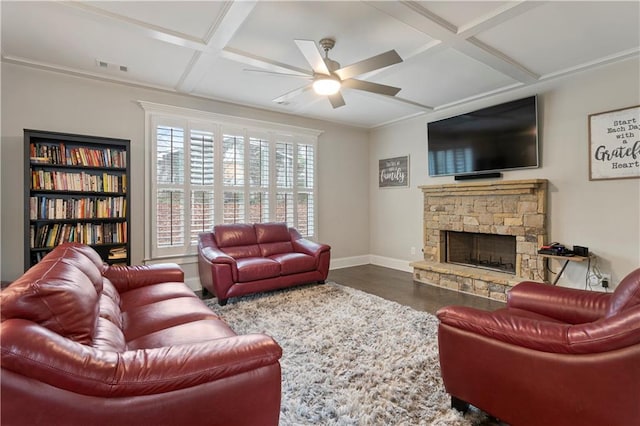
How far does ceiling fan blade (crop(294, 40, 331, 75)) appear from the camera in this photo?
7.82 feet

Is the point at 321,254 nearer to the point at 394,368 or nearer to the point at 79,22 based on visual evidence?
the point at 394,368

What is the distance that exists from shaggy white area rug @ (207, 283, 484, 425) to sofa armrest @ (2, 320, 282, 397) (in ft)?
2.46

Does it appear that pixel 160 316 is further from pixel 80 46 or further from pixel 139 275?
pixel 80 46

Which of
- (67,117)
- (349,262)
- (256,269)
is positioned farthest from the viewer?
(349,262)

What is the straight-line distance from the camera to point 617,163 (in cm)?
336

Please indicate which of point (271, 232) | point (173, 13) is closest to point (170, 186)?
point (271, 232)

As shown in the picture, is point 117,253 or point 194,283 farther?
point 194,283

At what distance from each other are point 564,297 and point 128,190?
4.25 metres

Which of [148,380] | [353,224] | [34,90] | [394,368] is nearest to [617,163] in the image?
[394,368]

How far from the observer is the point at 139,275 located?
9.01ft

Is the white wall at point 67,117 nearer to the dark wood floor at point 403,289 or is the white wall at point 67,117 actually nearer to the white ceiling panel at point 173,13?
the white ceiling panel at point 173,13

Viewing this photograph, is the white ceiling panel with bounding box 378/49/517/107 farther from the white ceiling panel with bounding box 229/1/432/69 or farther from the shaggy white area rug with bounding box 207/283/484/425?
the shaggy white area rug with bounding box 207/283/484/425

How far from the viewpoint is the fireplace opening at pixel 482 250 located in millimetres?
4453

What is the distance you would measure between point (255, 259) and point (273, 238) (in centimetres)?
71
